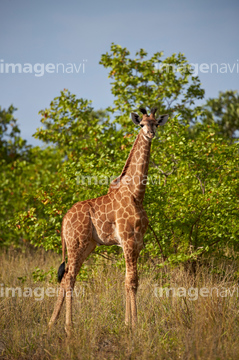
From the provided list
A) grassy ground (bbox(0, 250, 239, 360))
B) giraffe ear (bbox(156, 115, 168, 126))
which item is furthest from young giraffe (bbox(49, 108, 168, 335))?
grassy ground (bbox(0, 250, 239, 360))

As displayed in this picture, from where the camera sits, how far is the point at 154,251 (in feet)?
Answer: 25.6

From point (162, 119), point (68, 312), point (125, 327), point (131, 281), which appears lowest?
point (125, 327)

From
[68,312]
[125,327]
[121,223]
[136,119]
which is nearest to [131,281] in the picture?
[125,327]

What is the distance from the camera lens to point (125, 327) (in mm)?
5172

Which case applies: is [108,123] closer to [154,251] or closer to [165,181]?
[165,181]

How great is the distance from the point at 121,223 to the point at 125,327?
139cm

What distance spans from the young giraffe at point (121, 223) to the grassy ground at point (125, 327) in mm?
347

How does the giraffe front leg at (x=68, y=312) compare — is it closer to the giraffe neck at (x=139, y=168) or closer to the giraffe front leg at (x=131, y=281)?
the giraffe front leg at (x=131, y=281)

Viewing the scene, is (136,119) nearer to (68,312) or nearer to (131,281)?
(131,281)

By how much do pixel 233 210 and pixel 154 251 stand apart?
5.83 ft

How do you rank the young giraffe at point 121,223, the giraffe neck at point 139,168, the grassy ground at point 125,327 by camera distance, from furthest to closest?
the giraffe neck at point 139,168, the young giraffe at point 121,223, the grassy ground at point 125,327

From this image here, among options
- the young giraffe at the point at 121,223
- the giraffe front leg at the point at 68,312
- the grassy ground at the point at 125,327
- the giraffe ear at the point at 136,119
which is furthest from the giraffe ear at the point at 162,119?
the giraffe front leg at the point at 68,312

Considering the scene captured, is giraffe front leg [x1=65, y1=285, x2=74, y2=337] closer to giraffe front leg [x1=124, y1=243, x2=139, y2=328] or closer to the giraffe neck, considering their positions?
giraffe front leg [x1=124, y1=243, x2=139, y2=328]

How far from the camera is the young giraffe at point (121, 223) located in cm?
526
